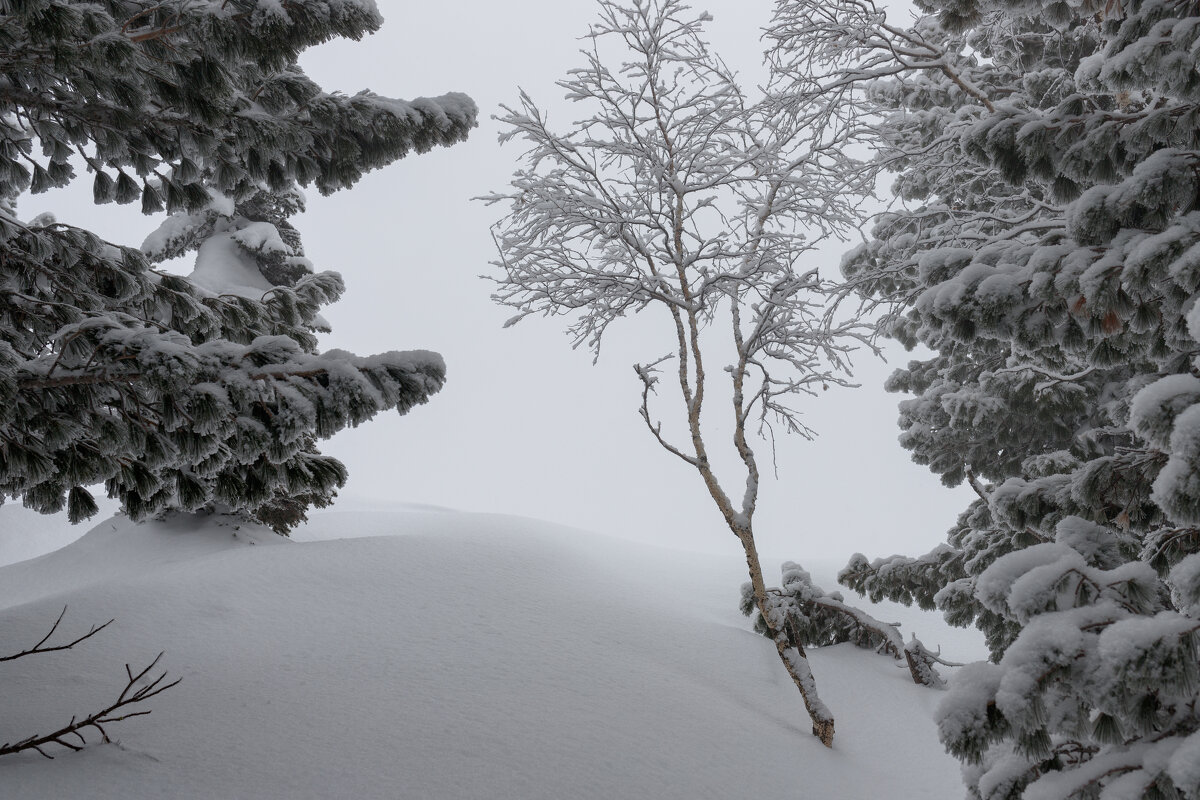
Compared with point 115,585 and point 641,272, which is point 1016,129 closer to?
point 641,272

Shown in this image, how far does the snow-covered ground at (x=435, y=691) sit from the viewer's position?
379 cm

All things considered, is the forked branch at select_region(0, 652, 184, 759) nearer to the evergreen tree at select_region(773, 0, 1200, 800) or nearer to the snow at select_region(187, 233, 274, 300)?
the evergreen tree at select_region(773, 0, 1200, 800)

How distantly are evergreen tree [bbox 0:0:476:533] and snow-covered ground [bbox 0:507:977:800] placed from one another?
1.29 meters

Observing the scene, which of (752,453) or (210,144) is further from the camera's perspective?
(752,453)

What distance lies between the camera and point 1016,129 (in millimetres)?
3301

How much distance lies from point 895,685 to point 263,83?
25.6ft

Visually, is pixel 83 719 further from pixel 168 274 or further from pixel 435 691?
pixel 168 274

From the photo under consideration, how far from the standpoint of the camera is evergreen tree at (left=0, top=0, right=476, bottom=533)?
306cm

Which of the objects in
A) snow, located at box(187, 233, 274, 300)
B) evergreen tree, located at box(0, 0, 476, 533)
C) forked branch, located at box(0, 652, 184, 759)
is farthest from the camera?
snow, located at box(187, 233, 274, 300)

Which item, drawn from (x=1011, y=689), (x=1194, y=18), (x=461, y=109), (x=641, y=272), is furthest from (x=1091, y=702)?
(x=641, y=272)

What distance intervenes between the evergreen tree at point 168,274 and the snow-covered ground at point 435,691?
129 centimetres

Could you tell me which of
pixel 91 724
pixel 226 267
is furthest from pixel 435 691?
pixel 226 267

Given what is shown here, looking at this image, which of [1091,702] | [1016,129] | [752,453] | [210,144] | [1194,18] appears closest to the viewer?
[1091,702]

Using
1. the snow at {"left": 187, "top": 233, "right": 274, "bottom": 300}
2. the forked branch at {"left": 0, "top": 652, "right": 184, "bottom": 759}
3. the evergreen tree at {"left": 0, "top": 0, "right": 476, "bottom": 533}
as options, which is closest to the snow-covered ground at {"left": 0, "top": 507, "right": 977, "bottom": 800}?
the forked branch at {"left": 0, "top": 652, "right": 184, "bottom": 759}
